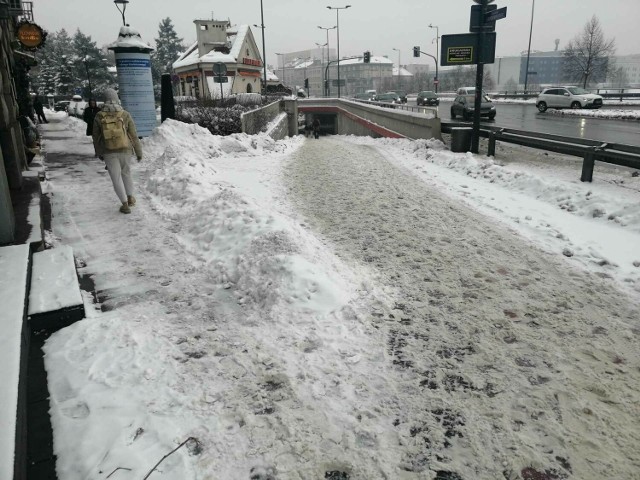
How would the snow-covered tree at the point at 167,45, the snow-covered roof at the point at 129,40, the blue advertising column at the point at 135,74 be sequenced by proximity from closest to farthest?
the snow-covered roof at the point at 129,40, the blue advertising column at the point at 135,74, the snow-covered tree at the point at 167,45

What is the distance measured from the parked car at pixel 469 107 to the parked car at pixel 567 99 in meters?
8.44

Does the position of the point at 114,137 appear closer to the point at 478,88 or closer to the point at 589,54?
the point at 478,88

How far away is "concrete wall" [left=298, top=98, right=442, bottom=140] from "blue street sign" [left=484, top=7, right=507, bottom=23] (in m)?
3.20

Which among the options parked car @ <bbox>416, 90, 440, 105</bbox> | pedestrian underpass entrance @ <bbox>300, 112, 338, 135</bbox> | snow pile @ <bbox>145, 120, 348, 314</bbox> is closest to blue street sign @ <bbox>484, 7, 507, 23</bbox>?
snow pile @ <bbox>145, 120, 348, 314</bbox>

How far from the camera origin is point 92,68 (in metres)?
65.2

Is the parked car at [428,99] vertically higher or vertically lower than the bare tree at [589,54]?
lower

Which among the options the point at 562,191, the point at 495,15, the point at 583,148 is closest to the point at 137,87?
the point at 495,15

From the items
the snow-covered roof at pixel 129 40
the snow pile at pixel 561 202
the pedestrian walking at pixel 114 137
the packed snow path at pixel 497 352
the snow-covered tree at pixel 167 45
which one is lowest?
the packed snow path at pixel 497 352

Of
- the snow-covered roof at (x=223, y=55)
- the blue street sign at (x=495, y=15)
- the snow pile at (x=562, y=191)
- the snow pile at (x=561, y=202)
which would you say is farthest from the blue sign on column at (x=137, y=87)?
the snow-covered roof at (x=223, y=55)

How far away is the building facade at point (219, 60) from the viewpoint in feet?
179

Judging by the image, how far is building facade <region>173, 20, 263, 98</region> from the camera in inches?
2149

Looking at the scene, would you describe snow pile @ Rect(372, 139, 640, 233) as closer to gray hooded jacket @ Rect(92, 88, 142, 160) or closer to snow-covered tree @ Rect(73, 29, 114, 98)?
gray hooded jacket @ Rect(92, 88, 142, 160)

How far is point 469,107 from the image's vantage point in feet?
84.2

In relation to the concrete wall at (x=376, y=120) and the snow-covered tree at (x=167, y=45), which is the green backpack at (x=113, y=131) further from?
the snow-covered tree at (x=167, y=45)
